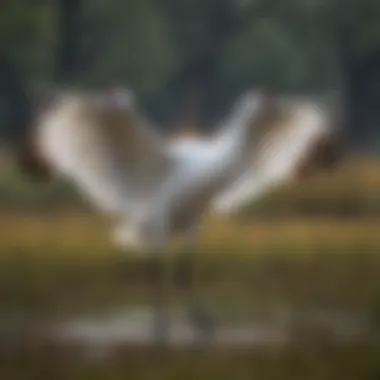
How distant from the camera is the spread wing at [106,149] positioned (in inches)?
86.5

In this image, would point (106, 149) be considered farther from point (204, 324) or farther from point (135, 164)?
point (204, 324)

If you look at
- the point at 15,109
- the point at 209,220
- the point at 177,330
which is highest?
the point at 15,109

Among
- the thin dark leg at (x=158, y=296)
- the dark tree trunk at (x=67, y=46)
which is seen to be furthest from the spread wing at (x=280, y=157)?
the dark tree trunk at (x=67, y=46)

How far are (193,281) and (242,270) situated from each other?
7 cm

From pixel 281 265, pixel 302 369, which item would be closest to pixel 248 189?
pixel 281 265

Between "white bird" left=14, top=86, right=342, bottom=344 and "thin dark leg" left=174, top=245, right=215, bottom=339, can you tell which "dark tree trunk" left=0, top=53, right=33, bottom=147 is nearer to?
"white bird" left=14, top=86, right=342, bottom=344

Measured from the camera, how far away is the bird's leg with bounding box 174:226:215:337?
7.27 ft

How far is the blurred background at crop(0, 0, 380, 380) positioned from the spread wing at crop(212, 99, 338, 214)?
0.06ft

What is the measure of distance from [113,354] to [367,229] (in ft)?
A: 1.21

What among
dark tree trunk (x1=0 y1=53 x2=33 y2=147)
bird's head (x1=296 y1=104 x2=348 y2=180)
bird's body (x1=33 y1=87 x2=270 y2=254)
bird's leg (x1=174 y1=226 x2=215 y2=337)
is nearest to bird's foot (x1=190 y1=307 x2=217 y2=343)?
bird's leg (x1=174 y1=226 x2=215 y2=337)

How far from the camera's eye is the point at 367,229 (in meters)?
2.22

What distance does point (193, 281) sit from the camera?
222 cm

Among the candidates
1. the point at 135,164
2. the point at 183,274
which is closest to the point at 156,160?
the point at 135,164

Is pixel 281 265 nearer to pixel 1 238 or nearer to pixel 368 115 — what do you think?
pixel 368 115
